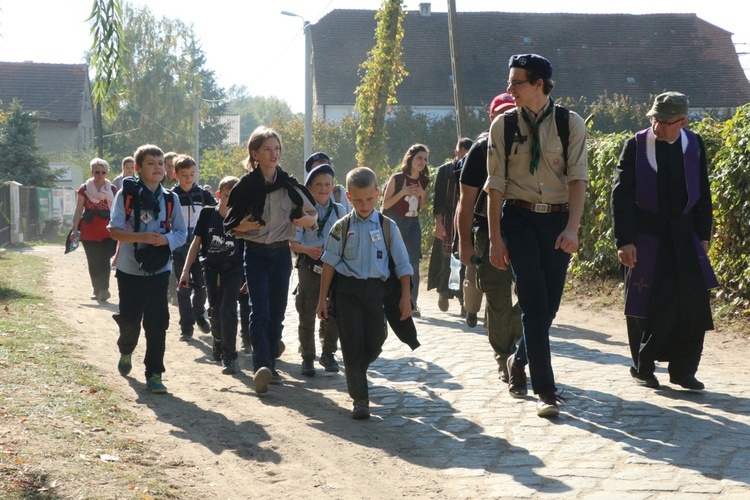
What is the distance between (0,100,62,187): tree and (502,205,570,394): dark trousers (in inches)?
1478

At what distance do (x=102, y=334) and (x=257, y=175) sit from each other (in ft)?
13.1

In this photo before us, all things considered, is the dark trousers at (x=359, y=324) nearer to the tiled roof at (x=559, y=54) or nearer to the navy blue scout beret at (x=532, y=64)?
the navy blue scout beret at (x=532, y=64)

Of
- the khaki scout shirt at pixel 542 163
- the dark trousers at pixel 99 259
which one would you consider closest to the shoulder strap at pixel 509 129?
the khaki scout shirt at pixel 542 163

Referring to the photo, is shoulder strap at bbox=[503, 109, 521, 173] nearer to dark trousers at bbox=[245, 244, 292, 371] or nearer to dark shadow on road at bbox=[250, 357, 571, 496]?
dark shadow on road at bbox=[250, 357, 571, 496]

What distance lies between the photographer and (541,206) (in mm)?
6359

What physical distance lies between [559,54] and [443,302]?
4663cm

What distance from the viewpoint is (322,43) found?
194 ft

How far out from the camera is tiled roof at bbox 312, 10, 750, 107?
5541cm

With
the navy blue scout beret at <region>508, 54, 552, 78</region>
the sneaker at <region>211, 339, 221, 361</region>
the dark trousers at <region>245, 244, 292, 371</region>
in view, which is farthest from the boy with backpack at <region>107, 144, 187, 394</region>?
the navy blue scout beret at <region>508, 54, 552, 78</region>

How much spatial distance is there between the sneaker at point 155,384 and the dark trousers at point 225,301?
3.72 feet

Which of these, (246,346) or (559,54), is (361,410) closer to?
(246,346)

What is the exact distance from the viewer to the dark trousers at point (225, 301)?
8914 mm

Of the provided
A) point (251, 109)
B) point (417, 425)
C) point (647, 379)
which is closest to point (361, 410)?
point (417, 425)

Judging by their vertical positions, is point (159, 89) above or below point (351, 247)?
above
